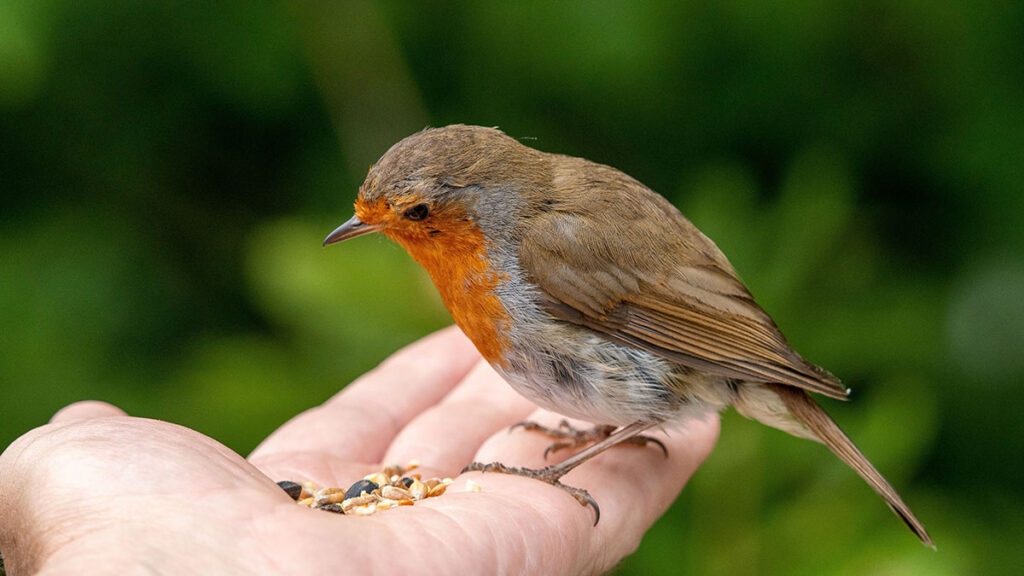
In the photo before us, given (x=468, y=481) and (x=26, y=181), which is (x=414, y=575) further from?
(x=26, y=181)

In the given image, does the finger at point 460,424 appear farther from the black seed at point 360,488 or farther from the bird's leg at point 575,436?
the black seed at point 360,488

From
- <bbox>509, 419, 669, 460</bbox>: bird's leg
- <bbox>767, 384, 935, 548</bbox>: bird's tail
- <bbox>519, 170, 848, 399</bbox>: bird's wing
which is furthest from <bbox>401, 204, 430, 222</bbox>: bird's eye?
<bbox>767, 384, 935, 548</bbox>: bird's tail

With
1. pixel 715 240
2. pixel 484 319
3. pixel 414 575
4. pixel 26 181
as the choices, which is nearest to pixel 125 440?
pixel 414 575

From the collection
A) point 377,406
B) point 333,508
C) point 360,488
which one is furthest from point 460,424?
point 333,508

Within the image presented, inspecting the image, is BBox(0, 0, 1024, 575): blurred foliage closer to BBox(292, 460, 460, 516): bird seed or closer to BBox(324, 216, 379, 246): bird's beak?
BBox(324, 216, 379, 246): bird's beak

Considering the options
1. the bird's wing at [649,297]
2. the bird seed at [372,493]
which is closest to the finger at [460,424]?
the bird seed at [372,493]
